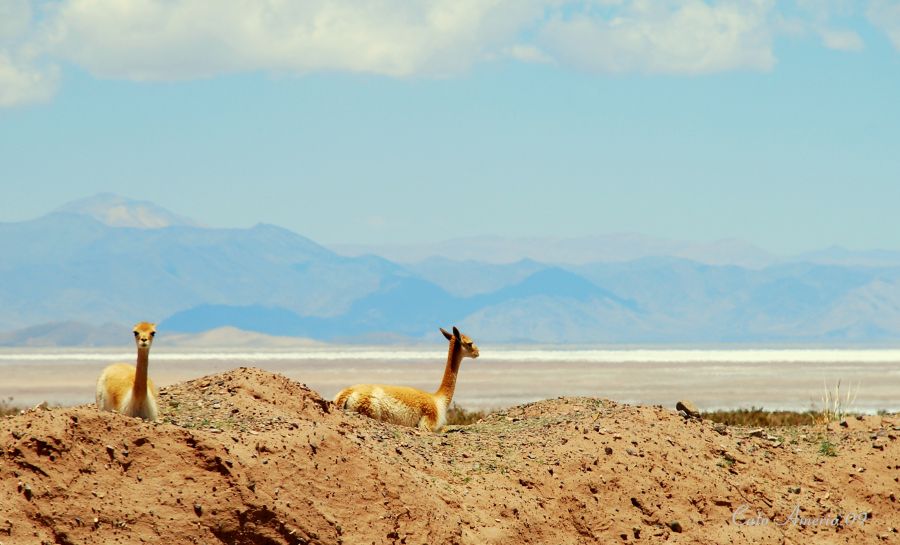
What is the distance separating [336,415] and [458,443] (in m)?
1.58

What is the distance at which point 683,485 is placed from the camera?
1435 centimetres

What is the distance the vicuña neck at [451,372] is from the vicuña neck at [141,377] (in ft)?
18.9

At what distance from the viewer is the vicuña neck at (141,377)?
1356 centimetres

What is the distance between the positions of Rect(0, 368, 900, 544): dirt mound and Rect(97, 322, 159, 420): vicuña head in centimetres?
44

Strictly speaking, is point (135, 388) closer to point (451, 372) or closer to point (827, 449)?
point (451, 372)

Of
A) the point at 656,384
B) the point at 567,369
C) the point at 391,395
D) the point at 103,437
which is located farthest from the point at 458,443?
the point at 567,369

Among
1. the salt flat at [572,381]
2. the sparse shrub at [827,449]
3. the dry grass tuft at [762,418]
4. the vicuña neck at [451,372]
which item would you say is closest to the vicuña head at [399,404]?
the vicuña neck at [451,372]

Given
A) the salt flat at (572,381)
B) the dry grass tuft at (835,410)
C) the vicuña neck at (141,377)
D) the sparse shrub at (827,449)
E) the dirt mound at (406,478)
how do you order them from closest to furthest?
1. the dirt mound at (406,478)
2. the vicuña neck at (141,377)
3. the sparse shrub at (827,449)
4. the dry grass tuft at (835,410)
5. the salt flat at (572,381)

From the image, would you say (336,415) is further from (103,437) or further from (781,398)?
(781,398)

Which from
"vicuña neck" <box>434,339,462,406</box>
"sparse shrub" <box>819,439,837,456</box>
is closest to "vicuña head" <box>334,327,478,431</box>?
"vicuña neck" <box>434,339,462,406</box>

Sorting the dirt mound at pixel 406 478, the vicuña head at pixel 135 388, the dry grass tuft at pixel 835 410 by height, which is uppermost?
the vicuña head at pixel 135 388

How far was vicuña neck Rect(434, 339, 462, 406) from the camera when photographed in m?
18.8

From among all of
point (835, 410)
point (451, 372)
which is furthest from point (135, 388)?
point (835, 410)

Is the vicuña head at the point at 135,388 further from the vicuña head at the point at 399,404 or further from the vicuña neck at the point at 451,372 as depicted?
the vicuña neck at the point at 451,372
